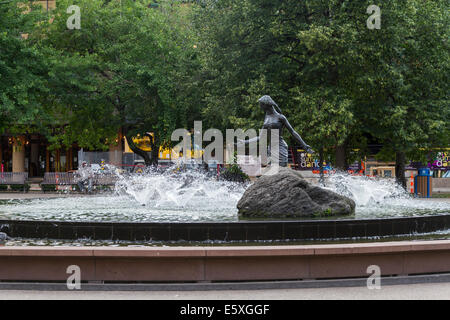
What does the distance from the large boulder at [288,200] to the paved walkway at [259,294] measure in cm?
332

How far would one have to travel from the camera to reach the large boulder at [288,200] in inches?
404

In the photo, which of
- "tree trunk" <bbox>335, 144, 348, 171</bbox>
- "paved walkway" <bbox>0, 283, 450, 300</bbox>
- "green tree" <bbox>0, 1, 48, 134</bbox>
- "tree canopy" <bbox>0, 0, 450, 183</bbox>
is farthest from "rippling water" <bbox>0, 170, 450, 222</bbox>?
"green tree" <bbox>0, 1, 48, 134</bbox>

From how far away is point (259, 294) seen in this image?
6.76 meters

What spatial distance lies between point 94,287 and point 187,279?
1225mm

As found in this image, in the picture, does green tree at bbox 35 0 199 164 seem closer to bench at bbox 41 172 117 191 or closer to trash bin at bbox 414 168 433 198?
bench at bbox 41 172 117 191

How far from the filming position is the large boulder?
10266 mm

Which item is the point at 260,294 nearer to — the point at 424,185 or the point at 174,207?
the point at 174,207

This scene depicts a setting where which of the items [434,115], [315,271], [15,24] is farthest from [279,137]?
[15,24]

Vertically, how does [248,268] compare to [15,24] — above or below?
below

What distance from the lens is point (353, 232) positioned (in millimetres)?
9031

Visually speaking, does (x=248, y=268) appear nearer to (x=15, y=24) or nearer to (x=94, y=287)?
(x=94, y=287)

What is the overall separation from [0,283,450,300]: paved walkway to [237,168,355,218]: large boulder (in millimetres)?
3315

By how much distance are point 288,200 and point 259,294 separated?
3750mm
